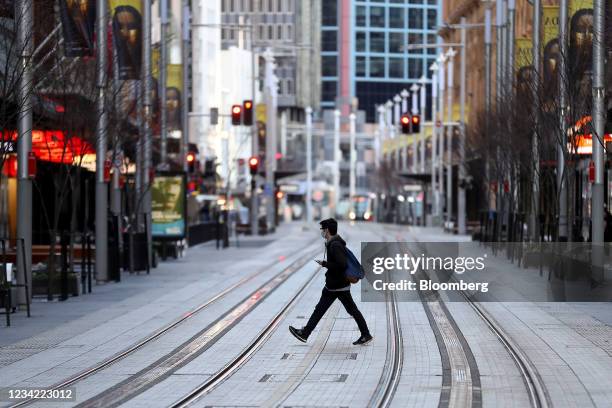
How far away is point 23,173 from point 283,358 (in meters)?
10.6

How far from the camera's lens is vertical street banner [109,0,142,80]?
37.9m

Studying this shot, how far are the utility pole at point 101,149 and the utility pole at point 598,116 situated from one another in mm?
11818

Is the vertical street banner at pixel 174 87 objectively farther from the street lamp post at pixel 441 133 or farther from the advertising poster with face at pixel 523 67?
the street lamp post at pixel 441 133

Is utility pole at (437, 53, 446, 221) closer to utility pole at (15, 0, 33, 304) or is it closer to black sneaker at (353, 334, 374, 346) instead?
utility pole at (15, 0, 33, 304)

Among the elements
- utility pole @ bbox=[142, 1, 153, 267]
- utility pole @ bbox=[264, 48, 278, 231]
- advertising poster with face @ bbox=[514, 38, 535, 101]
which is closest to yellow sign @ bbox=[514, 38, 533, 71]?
advertising poster with face @ bbox=[514, 38, 535, 101]

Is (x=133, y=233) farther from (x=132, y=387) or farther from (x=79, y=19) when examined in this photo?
(x=132, y=387)

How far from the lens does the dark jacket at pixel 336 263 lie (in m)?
19.8

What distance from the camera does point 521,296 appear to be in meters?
30.8

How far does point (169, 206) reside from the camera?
50281 mm

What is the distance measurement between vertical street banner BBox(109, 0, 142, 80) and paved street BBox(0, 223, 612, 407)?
736 centimetres

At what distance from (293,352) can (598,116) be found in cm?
1421

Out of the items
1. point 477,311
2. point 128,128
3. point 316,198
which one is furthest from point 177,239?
point 316,198

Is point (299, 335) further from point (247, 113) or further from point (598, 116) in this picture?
point (247, 113)

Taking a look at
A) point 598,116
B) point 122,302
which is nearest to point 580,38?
point 598,116
